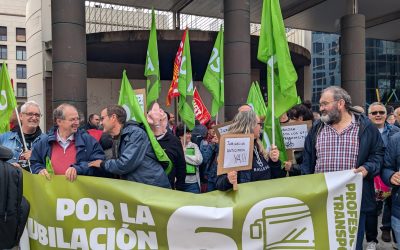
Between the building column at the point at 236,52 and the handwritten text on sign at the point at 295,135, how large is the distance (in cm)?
842

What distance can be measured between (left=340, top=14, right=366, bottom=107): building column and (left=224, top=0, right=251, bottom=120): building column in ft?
19.5

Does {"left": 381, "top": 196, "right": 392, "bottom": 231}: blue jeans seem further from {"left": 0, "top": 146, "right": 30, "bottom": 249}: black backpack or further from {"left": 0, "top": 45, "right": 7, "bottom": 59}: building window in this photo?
{"left": 0, "top": 45, "right": 7, "bottom": 59}: building window

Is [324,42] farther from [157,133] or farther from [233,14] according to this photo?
[157,133]

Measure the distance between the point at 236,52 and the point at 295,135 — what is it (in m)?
8.56

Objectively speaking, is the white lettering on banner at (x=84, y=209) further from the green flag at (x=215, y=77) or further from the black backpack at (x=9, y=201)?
the green flag at (x=215, y=77)

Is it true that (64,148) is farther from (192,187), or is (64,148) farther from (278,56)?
(278,56)

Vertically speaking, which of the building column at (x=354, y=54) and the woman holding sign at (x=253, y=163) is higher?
the building column at (x=354, y=54)

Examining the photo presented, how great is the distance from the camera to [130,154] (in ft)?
12.3

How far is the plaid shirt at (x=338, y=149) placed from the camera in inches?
149

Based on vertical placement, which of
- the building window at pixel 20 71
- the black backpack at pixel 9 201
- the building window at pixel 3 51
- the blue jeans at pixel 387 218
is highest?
the building window at pixel 3 51

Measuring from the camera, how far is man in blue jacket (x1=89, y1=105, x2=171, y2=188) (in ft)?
Answer: 12.4

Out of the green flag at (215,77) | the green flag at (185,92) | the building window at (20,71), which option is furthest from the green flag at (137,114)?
the building window at (20,71)

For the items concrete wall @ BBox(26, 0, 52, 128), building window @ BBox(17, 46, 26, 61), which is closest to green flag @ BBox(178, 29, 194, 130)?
concrete wall @ BBox(26, 0, 52, 128)

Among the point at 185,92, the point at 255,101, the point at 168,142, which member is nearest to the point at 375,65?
the point at 255,101
